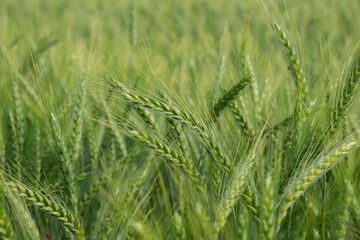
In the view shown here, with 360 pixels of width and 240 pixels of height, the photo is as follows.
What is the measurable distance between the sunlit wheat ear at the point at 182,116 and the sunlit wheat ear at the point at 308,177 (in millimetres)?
167

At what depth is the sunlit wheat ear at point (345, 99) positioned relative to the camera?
→ 0.94 meters

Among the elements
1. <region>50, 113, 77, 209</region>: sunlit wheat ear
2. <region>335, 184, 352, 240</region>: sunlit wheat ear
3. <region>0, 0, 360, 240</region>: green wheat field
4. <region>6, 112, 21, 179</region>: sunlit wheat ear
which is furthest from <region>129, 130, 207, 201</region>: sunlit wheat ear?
<region>6, 112, 21, 179</region>: sunlit wheat ear

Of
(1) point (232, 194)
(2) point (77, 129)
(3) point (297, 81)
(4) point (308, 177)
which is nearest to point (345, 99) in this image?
(3) point (297, 81)

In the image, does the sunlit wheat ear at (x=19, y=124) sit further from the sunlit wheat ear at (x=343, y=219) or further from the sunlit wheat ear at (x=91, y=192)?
the sunlit wheat ear at (x=343, y=219)

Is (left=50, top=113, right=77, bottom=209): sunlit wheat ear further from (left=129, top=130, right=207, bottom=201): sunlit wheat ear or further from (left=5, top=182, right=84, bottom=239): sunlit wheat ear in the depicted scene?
(left=129, top=130, right=207, bottom=201): sunlit wheat ear

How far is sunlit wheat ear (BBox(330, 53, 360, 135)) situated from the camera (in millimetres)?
944

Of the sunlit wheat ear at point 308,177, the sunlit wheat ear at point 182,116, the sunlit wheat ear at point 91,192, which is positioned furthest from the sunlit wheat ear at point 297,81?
the sunlit wheat ear at point 91,192

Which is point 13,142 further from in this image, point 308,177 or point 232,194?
point 308,177

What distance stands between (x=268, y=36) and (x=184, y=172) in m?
2.15

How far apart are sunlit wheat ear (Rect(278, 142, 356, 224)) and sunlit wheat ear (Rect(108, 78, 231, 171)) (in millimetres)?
167

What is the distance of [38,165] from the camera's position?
3.69 feet

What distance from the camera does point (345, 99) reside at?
0.95 meters

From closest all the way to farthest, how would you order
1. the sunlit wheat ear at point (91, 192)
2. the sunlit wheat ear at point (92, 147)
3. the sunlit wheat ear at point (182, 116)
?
the sunlit wheat ear at point (182, 116)
the sunlit wheat ear at point (91, 192)
the sunlit wheat ear at point (92, 147)

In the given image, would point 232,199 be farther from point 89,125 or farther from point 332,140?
point 89,125
